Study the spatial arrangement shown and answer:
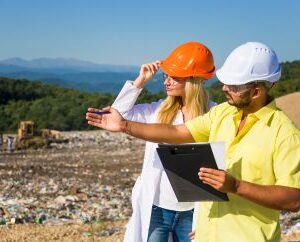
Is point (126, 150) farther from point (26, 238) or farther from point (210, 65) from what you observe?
point (210, 65)

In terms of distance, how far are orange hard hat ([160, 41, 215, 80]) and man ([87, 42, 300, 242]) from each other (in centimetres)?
96

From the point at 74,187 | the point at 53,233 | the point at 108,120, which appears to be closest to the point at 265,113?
the point at 108,120

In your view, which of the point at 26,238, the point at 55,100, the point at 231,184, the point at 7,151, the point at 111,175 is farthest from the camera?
the point at 55,100

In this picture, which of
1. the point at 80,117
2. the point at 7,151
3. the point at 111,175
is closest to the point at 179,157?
the point at 111,175

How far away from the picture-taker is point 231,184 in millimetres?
2613

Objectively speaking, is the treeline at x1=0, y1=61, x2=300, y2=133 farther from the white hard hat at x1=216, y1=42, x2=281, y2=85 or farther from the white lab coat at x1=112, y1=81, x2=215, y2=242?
the white hard hat at x1=216, y1=42, x2=281, y2=85

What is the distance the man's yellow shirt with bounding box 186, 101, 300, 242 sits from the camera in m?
2.71

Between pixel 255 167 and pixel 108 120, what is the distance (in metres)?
0.86

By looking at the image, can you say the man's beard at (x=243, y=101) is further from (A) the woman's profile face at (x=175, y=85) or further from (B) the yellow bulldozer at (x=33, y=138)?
(B) the yellow bulldozer at (x=33, y=138)

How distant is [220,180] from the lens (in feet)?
8.54

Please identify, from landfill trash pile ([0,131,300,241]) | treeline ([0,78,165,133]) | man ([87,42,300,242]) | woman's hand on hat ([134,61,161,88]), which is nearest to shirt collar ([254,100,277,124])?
man ([87,42,300,242])

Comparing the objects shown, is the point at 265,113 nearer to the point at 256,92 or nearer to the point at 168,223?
the point at 256,92

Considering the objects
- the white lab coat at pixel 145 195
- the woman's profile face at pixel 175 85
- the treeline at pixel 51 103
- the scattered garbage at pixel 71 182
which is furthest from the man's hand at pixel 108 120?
the treeline at pixel 51 103

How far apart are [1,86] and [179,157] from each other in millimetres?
44162
